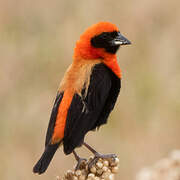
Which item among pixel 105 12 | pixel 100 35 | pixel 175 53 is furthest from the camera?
pixel 105 12

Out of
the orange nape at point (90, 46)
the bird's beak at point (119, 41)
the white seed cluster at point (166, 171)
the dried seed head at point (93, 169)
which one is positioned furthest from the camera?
the bird's beak at point (119, 41)

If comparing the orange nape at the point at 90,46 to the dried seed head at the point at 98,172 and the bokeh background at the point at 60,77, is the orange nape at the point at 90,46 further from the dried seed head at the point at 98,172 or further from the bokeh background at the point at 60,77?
the bokeh background at the point at 60,77

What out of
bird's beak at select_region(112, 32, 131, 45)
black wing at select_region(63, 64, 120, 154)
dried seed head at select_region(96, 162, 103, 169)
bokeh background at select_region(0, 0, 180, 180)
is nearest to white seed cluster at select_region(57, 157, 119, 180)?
dried seed head at select_region(96, 162, 103, 169)

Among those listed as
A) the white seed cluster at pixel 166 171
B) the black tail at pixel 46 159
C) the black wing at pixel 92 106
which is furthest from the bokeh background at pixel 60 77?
the white seed cluster at pixel 166 171

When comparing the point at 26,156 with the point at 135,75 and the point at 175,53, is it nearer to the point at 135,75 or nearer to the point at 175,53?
the point at 135,75

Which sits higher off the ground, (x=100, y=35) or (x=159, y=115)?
(x=100, y=35)

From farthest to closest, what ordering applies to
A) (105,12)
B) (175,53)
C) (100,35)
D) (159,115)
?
1. (105,12)
2. (175,53)
3. (159,115)
4. (100,35)

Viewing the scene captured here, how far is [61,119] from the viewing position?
10.7 feet

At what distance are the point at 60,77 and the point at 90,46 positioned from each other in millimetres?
1786

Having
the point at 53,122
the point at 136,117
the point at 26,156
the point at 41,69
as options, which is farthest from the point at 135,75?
the point at 53,122

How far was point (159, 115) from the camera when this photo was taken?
5406 mm

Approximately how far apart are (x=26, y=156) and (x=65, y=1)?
1921 millimetres

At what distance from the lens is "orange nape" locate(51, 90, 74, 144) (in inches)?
128

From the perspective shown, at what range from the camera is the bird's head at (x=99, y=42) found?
380cm
